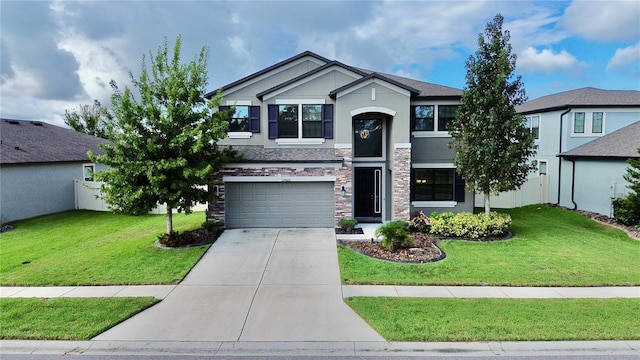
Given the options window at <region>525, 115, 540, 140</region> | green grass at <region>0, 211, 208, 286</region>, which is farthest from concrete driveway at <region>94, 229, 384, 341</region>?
window at <region>525, 115, 540, 140</region>

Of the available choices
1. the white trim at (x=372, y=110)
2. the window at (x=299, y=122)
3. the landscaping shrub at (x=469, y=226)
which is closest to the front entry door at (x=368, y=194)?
the window at (x=299, y=122)

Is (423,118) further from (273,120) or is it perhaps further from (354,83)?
(273,120)

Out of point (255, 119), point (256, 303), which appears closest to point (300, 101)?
point (255, 119)

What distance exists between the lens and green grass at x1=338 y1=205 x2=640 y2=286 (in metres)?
8.84

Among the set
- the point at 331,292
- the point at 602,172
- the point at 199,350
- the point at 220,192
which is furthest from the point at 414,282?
the point at 602,172

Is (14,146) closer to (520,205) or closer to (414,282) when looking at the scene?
(414,282)

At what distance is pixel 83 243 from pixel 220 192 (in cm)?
511

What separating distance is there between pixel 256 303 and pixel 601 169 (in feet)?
59.0

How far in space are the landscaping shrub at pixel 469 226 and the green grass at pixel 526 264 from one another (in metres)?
0.57

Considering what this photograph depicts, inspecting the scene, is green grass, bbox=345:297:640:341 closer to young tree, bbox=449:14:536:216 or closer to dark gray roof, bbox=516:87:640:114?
young tree, bbox=449:14:536:216

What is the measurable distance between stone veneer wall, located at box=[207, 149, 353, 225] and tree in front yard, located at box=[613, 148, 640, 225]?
10.7 meters

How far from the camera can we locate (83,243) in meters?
12.9

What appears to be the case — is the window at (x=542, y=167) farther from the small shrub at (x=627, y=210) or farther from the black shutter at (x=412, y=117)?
the black shutter at (x=412, y=117)

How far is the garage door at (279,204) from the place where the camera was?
14.5m
